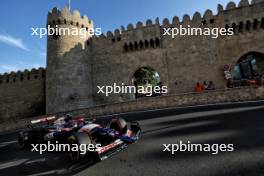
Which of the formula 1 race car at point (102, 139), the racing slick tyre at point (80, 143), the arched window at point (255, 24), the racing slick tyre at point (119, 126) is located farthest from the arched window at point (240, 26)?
the racing slick tyre at point (80, 143)

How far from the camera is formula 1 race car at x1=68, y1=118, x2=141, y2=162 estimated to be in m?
3.85

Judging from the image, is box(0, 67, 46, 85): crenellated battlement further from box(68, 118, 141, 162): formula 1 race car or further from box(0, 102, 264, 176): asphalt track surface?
box(68, 118, 141, 162): formula 1 race car

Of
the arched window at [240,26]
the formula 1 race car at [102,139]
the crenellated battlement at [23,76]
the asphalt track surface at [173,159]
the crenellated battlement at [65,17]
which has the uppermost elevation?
the crenellated battlement at [65,17]

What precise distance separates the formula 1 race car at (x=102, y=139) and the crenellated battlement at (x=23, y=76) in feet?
70.0

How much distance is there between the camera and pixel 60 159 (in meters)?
4.66

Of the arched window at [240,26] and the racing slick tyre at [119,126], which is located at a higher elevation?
the arched window at [240,26]

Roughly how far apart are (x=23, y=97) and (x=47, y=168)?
22705 millimetres

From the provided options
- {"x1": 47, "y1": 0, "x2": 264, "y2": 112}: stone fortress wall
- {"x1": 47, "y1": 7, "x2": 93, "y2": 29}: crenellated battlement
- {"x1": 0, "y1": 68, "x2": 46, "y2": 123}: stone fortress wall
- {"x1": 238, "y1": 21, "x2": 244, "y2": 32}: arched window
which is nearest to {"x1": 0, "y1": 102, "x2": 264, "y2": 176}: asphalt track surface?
{"x1": 47, "y1": 0, "x2": 264, "y2": 112}: stone fortress wall

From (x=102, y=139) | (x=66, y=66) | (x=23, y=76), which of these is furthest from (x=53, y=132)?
(x=23, y=76)

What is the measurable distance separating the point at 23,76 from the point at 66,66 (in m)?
8.20

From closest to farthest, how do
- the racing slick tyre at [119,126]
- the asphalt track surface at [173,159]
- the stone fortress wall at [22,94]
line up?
the asphalt track surface at [173,159]
the racing slick tyre at [119,126]
the stone fortress wall at [22,94]

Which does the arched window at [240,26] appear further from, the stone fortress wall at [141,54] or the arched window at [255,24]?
the arched window at [255,24]

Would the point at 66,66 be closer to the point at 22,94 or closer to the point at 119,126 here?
the point at 22,94

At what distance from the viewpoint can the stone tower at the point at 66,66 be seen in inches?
758
